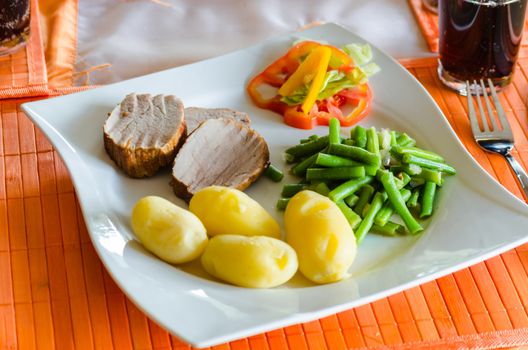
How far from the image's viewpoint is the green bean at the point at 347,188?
1.86m

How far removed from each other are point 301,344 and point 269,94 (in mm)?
859

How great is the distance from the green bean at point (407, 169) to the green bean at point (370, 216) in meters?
0.09

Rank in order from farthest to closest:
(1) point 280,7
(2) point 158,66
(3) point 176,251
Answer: (1) point 280,7
(2) point 158,66
(3) point 176,251

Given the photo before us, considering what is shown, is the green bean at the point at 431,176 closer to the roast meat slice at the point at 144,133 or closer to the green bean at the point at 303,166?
the green bean at the point at 303,166

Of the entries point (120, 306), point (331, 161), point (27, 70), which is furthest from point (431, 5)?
point (120, 306)

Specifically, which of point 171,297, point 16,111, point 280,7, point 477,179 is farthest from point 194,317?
point 280,7

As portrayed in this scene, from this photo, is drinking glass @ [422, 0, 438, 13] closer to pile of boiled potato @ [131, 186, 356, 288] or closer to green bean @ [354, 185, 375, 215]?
green bean @ [354, 185, 375, 215]

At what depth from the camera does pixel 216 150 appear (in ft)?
6.61

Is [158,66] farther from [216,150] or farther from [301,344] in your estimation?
[301,344]

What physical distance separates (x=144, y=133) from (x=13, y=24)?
754mm

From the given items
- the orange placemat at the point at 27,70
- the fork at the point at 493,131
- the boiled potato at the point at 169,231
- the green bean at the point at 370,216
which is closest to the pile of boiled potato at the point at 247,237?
the boiled potato at the point at 169,231

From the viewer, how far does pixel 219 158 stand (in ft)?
6.59

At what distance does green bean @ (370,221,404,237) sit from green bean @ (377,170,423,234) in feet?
0.07

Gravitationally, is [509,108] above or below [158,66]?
above
